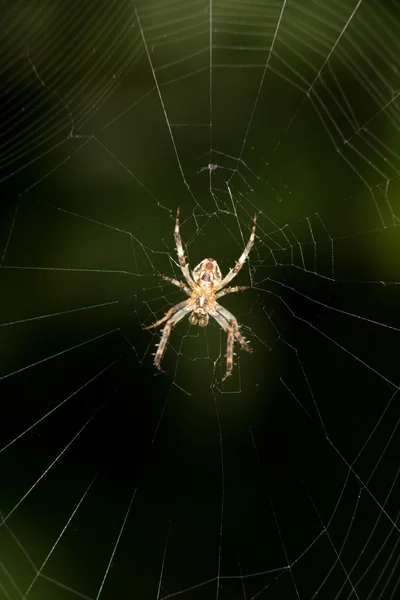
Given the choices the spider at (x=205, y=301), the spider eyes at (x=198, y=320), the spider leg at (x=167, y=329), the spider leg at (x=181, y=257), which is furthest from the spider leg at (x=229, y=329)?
the spider leg at (x=181, y=257)

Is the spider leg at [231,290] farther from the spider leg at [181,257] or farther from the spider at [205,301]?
the spider leg at [181,257]

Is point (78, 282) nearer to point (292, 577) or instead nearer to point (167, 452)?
point (167, 452)

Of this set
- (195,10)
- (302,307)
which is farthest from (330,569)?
(195,10)

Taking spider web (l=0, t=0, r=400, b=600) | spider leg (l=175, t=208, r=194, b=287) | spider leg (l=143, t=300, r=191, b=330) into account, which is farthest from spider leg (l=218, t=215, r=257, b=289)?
spider leg (l=143, t=300, r=191, b=330)

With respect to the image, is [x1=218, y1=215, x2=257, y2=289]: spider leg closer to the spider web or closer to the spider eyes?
the spider web

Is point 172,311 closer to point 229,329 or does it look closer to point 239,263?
point 229,329

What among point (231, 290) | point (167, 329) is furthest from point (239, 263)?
point (167, 329)
